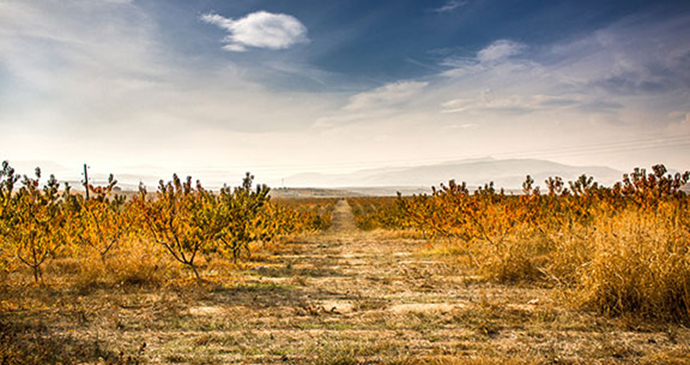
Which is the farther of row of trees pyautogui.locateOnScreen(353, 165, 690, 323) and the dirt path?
row of trees pyautogui.locateOnScreen(353, 165, 690, 323)

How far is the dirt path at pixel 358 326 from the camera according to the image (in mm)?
4668

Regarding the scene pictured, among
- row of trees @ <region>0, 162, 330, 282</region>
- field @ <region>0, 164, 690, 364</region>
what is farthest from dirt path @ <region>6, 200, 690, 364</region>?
row of trees @ <region>0, 162, 330, 282</region>

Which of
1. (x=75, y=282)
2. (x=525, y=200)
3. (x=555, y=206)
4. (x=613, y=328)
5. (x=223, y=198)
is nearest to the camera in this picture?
(x=613, y=328)

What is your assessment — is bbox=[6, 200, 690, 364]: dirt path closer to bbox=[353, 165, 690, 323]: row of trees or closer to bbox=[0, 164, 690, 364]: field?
bbox=[0, 164, 690, 364]: field

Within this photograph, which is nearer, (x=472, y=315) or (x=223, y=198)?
(x=472, y=315)

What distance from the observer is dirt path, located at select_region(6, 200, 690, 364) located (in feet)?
15.3

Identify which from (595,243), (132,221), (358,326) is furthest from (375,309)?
(132,221)

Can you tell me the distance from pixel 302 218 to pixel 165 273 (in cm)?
1418

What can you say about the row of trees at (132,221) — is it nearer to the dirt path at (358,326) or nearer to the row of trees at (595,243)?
the dirt path at (358,326)

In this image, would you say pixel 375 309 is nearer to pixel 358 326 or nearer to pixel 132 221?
pixel 358 326

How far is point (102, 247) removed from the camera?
12.1 meters

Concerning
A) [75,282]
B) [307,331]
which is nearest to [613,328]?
[307,331]

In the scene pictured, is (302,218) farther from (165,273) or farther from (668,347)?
(668,347)

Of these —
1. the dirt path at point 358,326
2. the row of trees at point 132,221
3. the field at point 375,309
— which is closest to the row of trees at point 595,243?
the field at point 375,309
